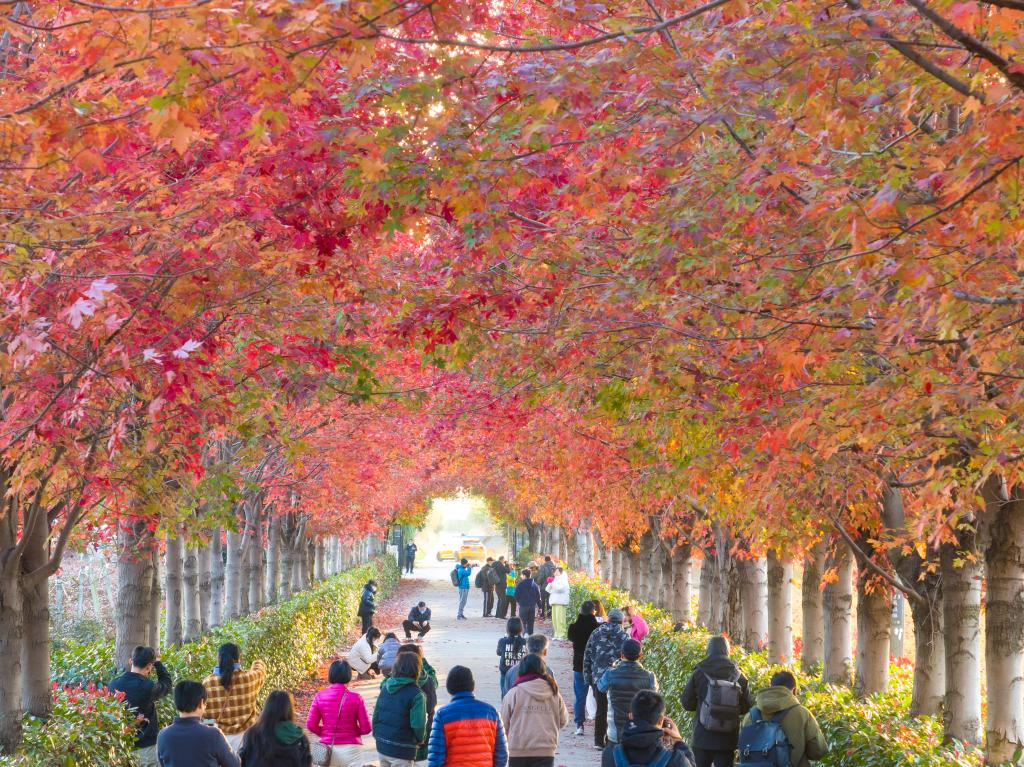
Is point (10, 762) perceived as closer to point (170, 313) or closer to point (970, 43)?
point (170, 313)

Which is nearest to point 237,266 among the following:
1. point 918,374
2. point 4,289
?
point 4,289

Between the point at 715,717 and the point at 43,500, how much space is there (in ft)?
21.9

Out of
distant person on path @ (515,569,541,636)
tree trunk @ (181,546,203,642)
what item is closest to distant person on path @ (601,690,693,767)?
tree trunk @ (181,546,203,642)

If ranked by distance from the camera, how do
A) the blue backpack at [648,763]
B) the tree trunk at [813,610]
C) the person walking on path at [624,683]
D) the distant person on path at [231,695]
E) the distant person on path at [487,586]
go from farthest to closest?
the distant person on path at [487,586] < the tree trunk at [813,610] < the person walking on path at [624,683] < the distant person on path at [231,695] < the blue backpack at [648,763]

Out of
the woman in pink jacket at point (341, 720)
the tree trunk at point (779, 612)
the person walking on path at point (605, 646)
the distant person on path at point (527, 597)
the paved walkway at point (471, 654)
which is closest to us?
the woman in pink jacket at point (341, 720)

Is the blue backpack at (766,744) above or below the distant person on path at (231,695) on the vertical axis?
below

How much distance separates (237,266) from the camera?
28.4ft

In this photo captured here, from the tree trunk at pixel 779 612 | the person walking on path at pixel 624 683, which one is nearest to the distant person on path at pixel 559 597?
the tree trunk at pixel 779 612

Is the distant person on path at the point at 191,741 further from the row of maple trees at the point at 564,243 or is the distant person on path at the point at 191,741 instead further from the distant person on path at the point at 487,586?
the distant person on path at the point at 487,586

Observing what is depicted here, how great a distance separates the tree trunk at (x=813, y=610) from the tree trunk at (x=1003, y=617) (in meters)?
7.33

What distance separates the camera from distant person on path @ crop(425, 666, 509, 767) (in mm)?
8719

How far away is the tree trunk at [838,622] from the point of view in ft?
50.0

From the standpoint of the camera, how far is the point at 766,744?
9484 millimetres

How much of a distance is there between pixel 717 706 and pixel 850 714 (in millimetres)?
1387
